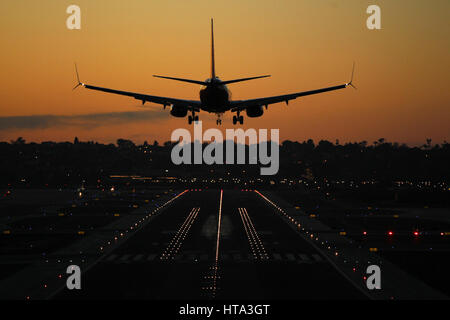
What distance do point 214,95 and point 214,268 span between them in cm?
1992

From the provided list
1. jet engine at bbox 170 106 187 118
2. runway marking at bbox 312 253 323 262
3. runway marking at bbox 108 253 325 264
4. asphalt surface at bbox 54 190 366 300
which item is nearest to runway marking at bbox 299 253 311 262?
runway marking at bbox 108 253 325 264

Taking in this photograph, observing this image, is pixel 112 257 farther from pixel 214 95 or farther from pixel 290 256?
pixel 214 95

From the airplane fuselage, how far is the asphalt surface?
16.5 meters

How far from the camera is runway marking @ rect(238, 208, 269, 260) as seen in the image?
6400cm

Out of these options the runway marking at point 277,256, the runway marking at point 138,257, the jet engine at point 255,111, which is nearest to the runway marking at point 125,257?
the runway marking at point 138,257

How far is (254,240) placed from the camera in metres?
75.4

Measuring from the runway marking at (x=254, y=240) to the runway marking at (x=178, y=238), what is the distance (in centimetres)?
864

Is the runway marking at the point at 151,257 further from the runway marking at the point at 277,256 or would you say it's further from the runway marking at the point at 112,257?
the runway marking at the point at 277,256

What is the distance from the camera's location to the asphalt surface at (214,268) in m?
46.3

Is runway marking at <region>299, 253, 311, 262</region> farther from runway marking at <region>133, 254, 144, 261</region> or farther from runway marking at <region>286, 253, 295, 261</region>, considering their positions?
runway marking at <region>133, 254, 144, 261</region>

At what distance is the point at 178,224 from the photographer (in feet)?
310
